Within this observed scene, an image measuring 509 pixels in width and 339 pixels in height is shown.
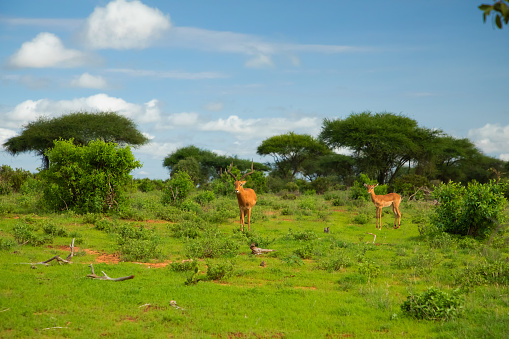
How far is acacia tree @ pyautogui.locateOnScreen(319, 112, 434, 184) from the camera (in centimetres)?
3706

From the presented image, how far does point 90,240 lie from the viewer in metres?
12.7

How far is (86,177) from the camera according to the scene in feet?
56.7

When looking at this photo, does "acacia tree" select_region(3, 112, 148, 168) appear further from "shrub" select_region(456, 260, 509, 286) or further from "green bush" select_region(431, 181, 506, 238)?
"shrub" select_region(456, 260, 509, 286)

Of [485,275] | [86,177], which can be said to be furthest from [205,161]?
[485,275]

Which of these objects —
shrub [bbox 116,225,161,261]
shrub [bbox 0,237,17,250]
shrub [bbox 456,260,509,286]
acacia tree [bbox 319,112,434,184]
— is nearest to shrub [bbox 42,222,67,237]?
shrub [bbox 0,237,17,250]

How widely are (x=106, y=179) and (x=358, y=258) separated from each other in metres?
10.8

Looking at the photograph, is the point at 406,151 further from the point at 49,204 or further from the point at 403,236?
the point at 49,204

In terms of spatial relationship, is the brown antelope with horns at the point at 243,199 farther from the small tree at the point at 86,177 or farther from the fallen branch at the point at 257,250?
the small tree at the point at 86,177

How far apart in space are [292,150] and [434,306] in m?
41.3

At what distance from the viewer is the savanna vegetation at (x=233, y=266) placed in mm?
6449

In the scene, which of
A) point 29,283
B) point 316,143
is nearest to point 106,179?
point 29,283

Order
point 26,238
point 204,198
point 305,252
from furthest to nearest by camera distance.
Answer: point 204,198 < point 26,238 < point 305,252

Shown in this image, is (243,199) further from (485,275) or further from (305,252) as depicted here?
(485,275)

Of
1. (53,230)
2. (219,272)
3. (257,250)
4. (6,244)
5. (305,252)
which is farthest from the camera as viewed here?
(53,230)
